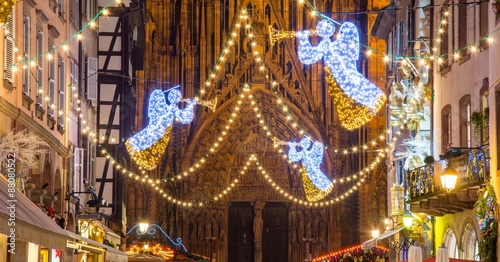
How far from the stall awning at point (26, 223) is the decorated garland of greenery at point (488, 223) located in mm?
8806

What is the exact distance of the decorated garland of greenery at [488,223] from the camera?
23.1 meters

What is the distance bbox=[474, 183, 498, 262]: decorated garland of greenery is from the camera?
23.1m

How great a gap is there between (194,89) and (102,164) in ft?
44.6

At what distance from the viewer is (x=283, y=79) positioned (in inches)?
2282

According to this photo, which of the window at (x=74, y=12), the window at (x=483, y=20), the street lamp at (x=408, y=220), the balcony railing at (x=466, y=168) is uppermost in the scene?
the window at (x=74, y=12)

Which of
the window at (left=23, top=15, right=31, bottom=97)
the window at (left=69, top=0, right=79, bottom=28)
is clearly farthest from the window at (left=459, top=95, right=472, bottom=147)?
the window at (left=69, top=0, right=79, bottom=28)

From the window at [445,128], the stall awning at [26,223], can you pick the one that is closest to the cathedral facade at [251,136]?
the window at [445,128]

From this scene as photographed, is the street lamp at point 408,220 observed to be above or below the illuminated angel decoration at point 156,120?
below

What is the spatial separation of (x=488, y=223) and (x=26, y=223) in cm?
1076

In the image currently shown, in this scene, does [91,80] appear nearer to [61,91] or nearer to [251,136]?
[61,91]

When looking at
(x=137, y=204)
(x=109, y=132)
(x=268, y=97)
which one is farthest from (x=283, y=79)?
(x=109, y=132)

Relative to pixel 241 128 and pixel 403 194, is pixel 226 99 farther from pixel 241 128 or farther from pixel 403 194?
pixel 403 194

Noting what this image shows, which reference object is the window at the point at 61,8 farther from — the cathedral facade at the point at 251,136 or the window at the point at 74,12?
the cathedral facade at the point at 251,136

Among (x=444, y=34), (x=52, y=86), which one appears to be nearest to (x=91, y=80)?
(x=52, y=86)
